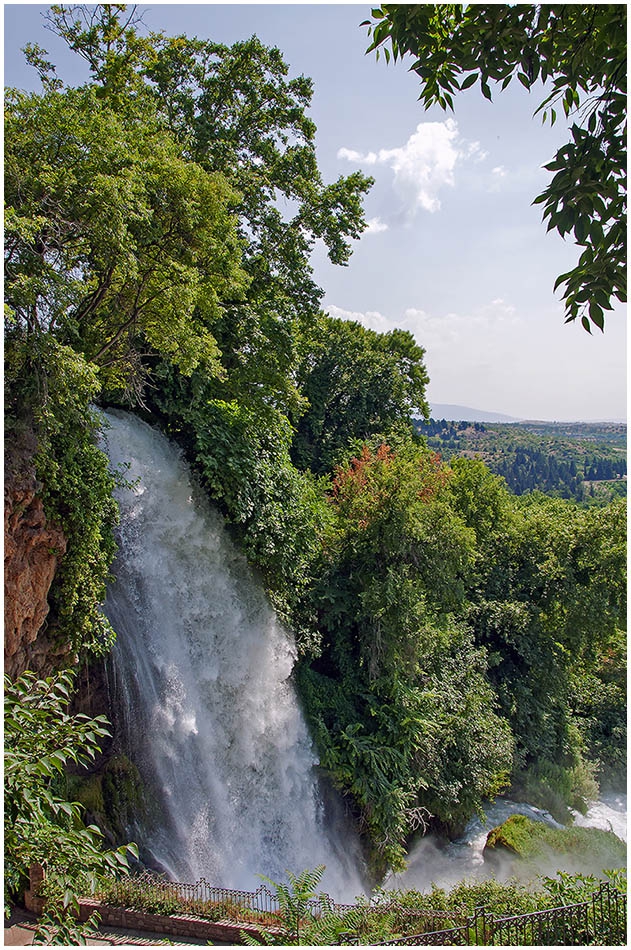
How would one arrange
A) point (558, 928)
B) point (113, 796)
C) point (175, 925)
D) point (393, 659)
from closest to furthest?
point (558, 928) < point (175, 925) < point (113, 796) < point (393, 659)

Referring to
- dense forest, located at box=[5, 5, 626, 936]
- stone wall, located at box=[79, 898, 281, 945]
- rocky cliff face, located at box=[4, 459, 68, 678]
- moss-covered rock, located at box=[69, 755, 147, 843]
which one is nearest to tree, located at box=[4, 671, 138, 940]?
dense forest, located at box=[5, 5, 626, 936]

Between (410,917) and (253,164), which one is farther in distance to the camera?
(253,164)

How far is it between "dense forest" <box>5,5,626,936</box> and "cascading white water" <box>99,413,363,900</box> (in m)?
0.58

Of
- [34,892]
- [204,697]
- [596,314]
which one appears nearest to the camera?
[596,314]

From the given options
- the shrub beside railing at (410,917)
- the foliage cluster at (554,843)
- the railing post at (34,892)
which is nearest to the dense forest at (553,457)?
the foliage cluster at (554,843)

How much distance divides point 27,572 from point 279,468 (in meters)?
5.83

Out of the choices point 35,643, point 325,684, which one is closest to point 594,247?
point 35,643

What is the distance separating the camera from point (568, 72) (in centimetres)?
300

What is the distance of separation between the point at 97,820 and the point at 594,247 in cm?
868

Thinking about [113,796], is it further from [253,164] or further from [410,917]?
[253,164]

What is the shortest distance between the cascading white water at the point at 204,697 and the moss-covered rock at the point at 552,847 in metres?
3.41

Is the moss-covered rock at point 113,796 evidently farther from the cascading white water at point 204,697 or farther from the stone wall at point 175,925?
the stone wall at point 175,925

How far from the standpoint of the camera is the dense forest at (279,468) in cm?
634

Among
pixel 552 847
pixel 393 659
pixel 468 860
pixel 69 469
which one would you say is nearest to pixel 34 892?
pixel 69 469
